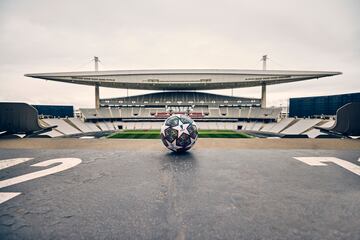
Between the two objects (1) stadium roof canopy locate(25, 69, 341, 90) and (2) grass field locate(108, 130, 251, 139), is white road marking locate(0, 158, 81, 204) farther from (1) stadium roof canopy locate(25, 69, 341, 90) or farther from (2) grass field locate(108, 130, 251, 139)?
(1) stadium roof canopy locate(25, 69, 341, 90)

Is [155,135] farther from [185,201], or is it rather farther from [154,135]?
[185,201]

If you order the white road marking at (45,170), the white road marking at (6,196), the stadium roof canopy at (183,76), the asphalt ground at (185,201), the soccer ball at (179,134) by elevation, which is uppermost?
the stadium roof canopy at (183,76)

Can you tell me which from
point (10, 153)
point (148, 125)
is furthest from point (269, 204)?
point (148, 125)

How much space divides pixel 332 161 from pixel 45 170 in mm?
8048

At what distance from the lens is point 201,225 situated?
1.93 metres

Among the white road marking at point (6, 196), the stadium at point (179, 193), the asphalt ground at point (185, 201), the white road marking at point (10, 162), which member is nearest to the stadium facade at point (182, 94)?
the stadium at point (179, 193)

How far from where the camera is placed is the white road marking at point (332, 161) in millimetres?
3952

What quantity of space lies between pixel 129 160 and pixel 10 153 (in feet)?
14.4

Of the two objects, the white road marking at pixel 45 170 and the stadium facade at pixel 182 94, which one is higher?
the stadium facade at pixel 182 94

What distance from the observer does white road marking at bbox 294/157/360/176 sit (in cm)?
395

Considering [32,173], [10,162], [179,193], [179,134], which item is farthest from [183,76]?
[179,193]

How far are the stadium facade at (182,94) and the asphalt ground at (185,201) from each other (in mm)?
35835

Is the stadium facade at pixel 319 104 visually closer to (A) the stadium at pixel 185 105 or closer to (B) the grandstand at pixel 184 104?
(A) the stadium at pixel 185 105

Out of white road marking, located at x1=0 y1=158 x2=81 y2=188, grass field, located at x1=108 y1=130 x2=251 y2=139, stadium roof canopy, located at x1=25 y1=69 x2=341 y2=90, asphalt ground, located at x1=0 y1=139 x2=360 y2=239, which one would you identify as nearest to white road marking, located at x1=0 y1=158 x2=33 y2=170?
asphalt ground, located at x1=0 y1=139 x2=360 y2=239
